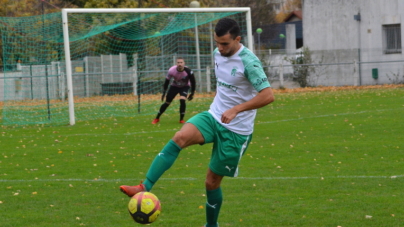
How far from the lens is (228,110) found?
19.0 feet

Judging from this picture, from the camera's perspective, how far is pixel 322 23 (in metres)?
39.2

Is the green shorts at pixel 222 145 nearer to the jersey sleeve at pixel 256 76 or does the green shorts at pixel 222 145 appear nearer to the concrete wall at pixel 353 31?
the jersey sleeve at pixel 256 76

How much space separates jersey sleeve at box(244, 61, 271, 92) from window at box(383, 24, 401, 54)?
32.0 m

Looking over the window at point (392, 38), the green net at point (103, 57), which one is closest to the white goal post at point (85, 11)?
the green net at point (103, 57)

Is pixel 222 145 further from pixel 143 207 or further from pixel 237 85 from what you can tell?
pixel 143 207

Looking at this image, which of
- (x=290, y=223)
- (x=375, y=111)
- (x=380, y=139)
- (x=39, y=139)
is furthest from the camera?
(x=375, y=111)

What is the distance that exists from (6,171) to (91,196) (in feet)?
9.61

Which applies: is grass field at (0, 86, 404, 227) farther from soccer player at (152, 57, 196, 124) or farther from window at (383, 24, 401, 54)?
window at (383, 24, 401, 54)

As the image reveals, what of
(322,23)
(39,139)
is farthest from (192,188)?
(322,23)

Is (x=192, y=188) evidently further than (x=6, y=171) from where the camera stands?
No

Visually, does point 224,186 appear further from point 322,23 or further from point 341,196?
point 322,23

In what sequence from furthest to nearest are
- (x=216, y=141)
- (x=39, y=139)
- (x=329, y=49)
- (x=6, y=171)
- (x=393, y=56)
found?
(x=329, y=49) → (x=393, y=56) → (x=39, y=139) → (x=6, y=171) → (x=216, y=141)

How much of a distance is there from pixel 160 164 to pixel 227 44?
52.6 inches

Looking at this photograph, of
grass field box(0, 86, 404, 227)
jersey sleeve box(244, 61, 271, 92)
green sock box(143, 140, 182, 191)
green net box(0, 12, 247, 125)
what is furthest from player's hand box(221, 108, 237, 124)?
green net box(0, 12, 247, 125)
